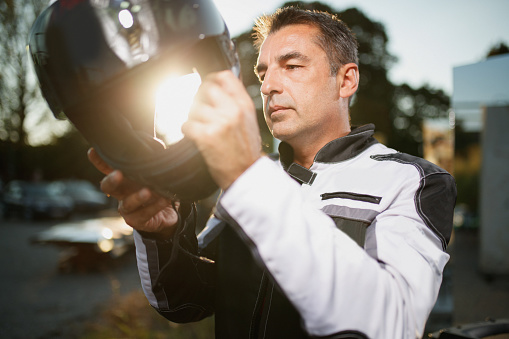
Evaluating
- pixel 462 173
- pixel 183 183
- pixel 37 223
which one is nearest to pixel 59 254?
pixel 37 223

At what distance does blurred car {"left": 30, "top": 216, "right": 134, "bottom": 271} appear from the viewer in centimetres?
676

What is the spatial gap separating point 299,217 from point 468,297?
18.9 ft

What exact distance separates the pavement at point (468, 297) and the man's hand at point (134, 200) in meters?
→ 3.48

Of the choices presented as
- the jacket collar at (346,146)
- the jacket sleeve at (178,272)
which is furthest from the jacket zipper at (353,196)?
the jacket sleeve at (178,272)

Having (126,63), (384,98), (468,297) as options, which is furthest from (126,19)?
(384,98)

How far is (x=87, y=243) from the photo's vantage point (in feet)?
22.0

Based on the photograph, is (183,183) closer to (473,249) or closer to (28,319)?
(28,319)

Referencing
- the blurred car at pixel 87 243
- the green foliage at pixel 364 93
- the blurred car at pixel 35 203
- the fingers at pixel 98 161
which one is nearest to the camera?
the fingers at pixel 98 161

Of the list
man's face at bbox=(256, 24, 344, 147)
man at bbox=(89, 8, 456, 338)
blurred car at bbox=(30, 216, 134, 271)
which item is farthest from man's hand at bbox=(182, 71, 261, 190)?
blurred car at bbox=(30, 216, 134, 271)

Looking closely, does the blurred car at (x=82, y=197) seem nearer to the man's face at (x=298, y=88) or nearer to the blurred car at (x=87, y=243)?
the blurred car at (x=87, y=243)

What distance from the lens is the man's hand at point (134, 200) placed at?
0.84 m

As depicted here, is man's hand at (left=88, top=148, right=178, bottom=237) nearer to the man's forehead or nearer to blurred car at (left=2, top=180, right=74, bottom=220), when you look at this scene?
the man's forehead

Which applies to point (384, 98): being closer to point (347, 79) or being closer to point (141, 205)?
point (347, 79)

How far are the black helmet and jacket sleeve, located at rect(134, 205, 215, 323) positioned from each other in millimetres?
345
